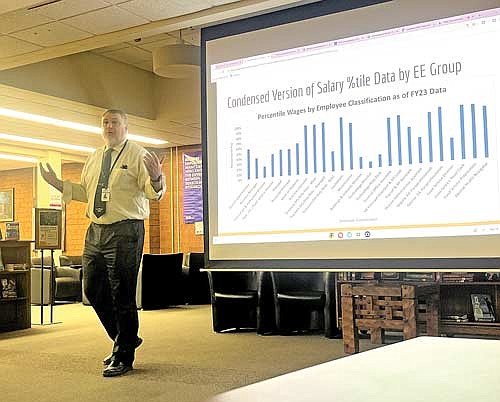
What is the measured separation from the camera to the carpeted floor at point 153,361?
3.61 metres

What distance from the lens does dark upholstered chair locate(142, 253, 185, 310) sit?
862 cm

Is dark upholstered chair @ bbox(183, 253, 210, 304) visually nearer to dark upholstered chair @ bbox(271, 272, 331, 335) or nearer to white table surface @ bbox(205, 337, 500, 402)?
dark upholstered chair @ bbox(271, 272, 331, 335)

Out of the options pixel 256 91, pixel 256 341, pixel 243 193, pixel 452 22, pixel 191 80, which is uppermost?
pixel 191 80

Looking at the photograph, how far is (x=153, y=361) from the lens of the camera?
4.54 metres

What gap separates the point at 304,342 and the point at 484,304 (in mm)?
1397

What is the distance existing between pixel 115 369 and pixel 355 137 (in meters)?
2.44

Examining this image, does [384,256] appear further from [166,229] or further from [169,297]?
[166,229]

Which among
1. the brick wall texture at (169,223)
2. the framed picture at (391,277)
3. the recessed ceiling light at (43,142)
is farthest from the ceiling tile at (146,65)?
the framed picture at (391,277)

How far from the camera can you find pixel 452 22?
7.07 feet

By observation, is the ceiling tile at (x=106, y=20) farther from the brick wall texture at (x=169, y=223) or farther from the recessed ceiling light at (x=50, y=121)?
the brick wall texture at (x=169, y=223)

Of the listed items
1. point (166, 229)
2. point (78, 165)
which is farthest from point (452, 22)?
point (78, 165)

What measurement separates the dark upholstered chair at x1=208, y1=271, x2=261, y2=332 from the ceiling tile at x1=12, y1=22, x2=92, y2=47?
239cm

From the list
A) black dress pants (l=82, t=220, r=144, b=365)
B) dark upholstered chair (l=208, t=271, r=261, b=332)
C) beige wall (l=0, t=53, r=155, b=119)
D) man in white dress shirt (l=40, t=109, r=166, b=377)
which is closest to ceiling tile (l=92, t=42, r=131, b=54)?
beige wall (l=0, t=53, r=155, b=119)

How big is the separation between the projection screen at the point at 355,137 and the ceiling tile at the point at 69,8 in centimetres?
248
